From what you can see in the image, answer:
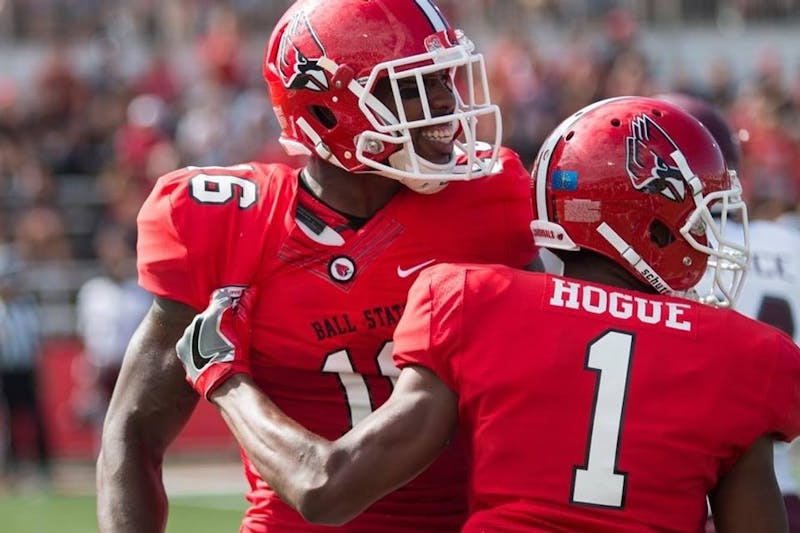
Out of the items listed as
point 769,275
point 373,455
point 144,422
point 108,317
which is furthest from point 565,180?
point 108,317

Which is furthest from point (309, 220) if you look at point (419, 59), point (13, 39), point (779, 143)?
point (13, 39)

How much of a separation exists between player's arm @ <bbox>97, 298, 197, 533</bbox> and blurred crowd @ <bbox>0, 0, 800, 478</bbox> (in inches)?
297

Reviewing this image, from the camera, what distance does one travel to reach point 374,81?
301 centimetres

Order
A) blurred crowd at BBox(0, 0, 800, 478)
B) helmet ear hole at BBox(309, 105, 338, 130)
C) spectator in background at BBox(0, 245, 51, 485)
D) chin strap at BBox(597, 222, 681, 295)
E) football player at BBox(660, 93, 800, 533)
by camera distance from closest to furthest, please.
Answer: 1. chin strap at BBox(597, 222, 681, 295)
2. helmet ear hole at BBox(309, 105, 338, 130)
3. football player at BBox(660, 93, 800, 533)
4. spectator in background at BBox(0, 245, 51, 485)
5. blurred crowd at BBox(0, 0, 800, 478)

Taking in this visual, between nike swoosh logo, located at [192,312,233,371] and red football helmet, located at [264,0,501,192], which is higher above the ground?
red football helmet, located at [264,0,501,192]

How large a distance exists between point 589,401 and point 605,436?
7cm

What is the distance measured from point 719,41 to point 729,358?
474 inches

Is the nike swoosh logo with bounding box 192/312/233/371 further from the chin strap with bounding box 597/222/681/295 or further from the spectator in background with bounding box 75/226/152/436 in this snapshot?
the spectator in background with bounding box 75/226/152/436

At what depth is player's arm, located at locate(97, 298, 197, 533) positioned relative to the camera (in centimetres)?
306

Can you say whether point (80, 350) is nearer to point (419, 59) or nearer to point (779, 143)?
point (779, 143)

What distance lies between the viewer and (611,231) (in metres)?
2.77

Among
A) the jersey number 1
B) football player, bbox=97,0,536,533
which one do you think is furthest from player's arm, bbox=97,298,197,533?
the jersey number 1

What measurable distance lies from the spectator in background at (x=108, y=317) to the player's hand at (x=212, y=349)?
7.69 metres

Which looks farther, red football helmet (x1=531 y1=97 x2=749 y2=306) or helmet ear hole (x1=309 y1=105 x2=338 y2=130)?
helmet ear hole (x1=309 y1=105 x2=338 y2=130)
